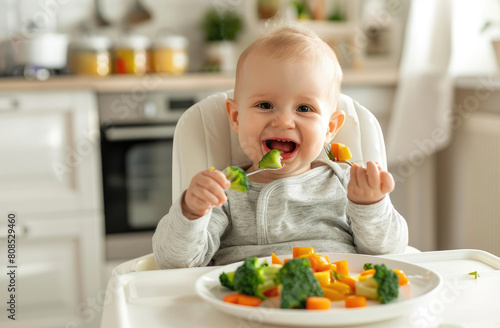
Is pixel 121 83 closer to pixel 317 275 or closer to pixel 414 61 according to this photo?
pixel 414 61

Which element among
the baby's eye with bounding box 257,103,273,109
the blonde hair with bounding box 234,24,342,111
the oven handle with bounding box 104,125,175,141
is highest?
the blonde hair with bounding box 234,24,342,111

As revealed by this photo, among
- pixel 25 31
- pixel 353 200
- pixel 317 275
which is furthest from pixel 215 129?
pixel 25 31

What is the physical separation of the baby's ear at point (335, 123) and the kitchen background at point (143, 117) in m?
1.24

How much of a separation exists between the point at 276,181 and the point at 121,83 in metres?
1.43

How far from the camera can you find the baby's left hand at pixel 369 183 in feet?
3.32

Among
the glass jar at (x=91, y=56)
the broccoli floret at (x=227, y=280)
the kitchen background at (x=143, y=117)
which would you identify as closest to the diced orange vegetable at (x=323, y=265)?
the broccoli floret at (x=227, y=280)

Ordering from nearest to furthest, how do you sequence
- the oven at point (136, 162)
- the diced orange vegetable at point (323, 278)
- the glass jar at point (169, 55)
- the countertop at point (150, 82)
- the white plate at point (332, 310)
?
the white plate at point (332, 310) → the diced orange vegetable at point (323, 278) → the countertop at point (150, 82) → the oven at point (136, 162) → the glass jar at point (169, 55)

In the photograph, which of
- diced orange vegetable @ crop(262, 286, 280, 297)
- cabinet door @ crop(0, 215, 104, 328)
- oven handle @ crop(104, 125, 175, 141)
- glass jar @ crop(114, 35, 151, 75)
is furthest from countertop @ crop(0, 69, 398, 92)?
diced orange vegetable @ crop(262, 286, 280, 297)

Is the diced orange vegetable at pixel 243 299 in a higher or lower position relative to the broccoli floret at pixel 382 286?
lower

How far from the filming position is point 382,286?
0.76 metres

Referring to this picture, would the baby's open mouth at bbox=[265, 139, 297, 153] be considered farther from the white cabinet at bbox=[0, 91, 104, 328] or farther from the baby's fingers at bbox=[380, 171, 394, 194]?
the white cabinet at bbox=[0, 91, 104, 328]

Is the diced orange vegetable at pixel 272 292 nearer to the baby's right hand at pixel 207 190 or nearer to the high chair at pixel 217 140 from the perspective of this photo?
the baby's right hand at pixel 207 190

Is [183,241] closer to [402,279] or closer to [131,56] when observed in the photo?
[402,279]

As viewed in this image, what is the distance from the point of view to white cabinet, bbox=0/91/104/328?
2533 mm
